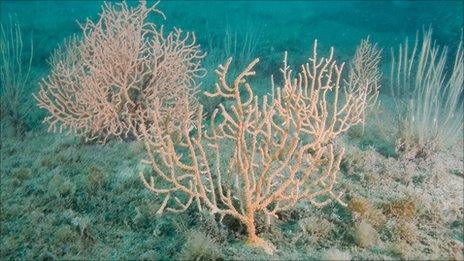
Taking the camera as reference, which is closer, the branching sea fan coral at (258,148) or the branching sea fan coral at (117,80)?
the branching sea fan coral at (258,148)

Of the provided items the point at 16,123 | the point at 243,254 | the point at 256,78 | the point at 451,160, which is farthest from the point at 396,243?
the point at 256,78

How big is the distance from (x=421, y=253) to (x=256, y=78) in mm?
8327

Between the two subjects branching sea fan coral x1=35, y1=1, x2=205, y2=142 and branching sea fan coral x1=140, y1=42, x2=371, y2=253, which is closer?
branching sea fan coral x1=140, y1=42, x2=371, y2=253

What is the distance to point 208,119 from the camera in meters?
8.00

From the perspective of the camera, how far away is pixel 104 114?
6.29 m

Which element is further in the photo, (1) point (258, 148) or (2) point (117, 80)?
(2) point (117, 80)

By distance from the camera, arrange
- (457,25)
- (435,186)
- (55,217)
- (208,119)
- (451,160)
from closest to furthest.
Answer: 1. (55,217)
2. (435,186)
3. (451,160)
4. (208,119)
5. (457,25)

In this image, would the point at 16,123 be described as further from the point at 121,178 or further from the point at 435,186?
the point at 435,186

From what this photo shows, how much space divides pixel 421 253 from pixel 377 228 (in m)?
0.51

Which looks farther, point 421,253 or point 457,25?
point 457,25

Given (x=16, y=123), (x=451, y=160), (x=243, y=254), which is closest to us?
(x=243, y=254)

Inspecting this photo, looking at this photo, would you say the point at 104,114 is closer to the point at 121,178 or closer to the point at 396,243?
the point at 121,178

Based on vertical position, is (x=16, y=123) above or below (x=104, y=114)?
below

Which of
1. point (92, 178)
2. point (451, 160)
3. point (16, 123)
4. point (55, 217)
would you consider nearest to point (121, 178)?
point (92, 178)
